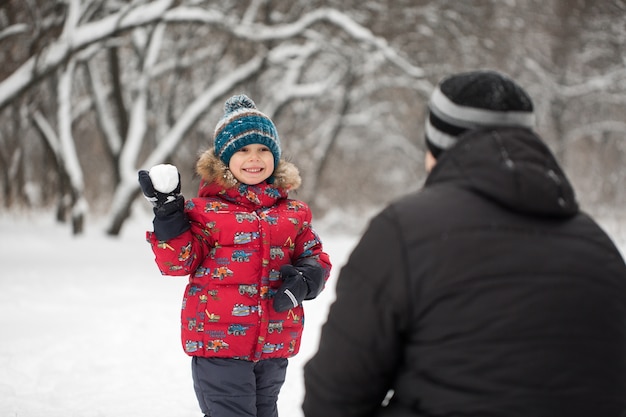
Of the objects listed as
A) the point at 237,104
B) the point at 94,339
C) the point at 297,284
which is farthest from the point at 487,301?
the point at 94,339

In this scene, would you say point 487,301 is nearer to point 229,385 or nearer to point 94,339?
point 229,385

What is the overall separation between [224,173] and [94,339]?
9.19 feet

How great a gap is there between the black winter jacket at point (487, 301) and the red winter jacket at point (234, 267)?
1.24 meters

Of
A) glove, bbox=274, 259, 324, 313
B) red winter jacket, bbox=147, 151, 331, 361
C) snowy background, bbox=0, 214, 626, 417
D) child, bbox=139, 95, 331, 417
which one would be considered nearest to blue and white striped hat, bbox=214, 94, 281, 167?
child, bbox=139, 95, 331, 417

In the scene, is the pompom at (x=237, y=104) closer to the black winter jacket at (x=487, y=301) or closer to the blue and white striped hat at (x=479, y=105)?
the blue and white striped hat at (x=479, y=105)

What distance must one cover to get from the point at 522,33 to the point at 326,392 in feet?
61.9

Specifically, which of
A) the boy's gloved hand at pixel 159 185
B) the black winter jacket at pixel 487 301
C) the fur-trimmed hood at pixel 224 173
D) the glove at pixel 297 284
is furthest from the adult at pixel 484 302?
the fur-trimmed hood at pixel 224 173

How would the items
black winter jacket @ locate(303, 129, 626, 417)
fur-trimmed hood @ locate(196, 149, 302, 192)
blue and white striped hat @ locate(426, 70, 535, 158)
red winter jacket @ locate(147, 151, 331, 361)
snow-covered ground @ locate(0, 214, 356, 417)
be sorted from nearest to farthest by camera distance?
black winter jacket @ locate(303, 129, 626, 417) → blue and white striped hat @ locate(426, 70, 535, 158) → red winter jacket @ locate(147, 151, 331, 361) → fur-trimmed hood @ locate(196, 149, 302, 192) → snow-covered ground @ locate(0, 214, 356, 417)

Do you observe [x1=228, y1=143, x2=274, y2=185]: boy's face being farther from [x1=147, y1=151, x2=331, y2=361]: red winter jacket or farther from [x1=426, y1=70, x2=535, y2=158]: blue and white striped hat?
[x1=426, y1=70, x2=535, y2=158]: blue and white striped hat

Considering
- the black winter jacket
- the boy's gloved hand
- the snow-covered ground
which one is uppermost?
the black winter jacket

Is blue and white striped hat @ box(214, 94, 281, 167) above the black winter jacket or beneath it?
beneath

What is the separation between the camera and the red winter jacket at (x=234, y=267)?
2.66m

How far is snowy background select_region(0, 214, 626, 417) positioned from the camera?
12.8 ft

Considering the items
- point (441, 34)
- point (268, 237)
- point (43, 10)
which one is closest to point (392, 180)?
point (441, 34)
